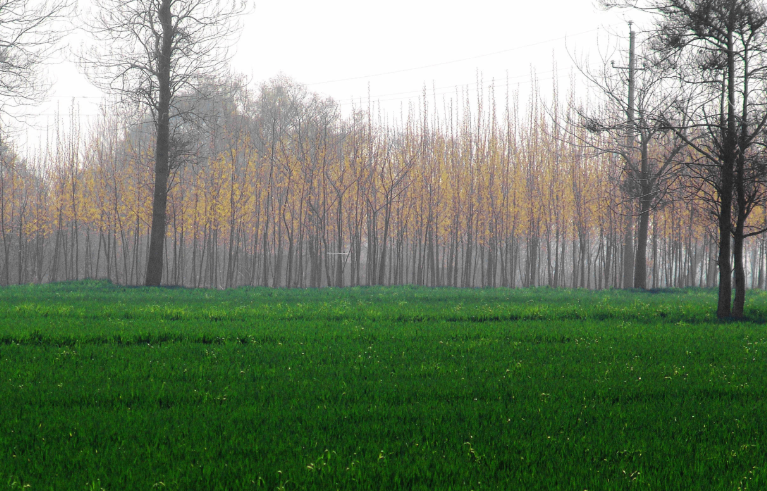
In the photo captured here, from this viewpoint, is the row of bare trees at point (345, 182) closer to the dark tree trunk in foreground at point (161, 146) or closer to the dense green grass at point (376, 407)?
the dark tree trunk in foreground at point (161, 146)

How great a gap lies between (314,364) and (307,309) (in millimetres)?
7639


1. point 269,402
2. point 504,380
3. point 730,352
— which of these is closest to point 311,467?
point 269,402

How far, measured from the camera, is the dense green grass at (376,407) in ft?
14.1

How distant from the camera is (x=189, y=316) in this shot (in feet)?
45.4

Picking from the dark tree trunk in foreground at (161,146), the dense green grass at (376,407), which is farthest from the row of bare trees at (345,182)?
the dense green grass at (376,407)

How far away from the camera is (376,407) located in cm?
595

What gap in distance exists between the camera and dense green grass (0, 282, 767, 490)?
169 inches

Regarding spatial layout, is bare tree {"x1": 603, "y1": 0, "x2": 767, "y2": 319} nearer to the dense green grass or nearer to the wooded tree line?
the dense green grass

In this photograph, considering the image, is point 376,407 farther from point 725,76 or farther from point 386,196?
point 386,196

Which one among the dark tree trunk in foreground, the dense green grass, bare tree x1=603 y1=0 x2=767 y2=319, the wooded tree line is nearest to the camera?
the dense green grass

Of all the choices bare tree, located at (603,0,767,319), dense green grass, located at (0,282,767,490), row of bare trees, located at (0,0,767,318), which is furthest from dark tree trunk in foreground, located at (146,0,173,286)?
bare tree, located at (603,0,767,319)

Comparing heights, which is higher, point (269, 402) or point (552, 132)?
point (552, 132)

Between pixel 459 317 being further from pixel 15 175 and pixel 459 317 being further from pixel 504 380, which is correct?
pixel 15 175

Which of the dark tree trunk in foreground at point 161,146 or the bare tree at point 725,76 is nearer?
the bare tree at point 725,76
